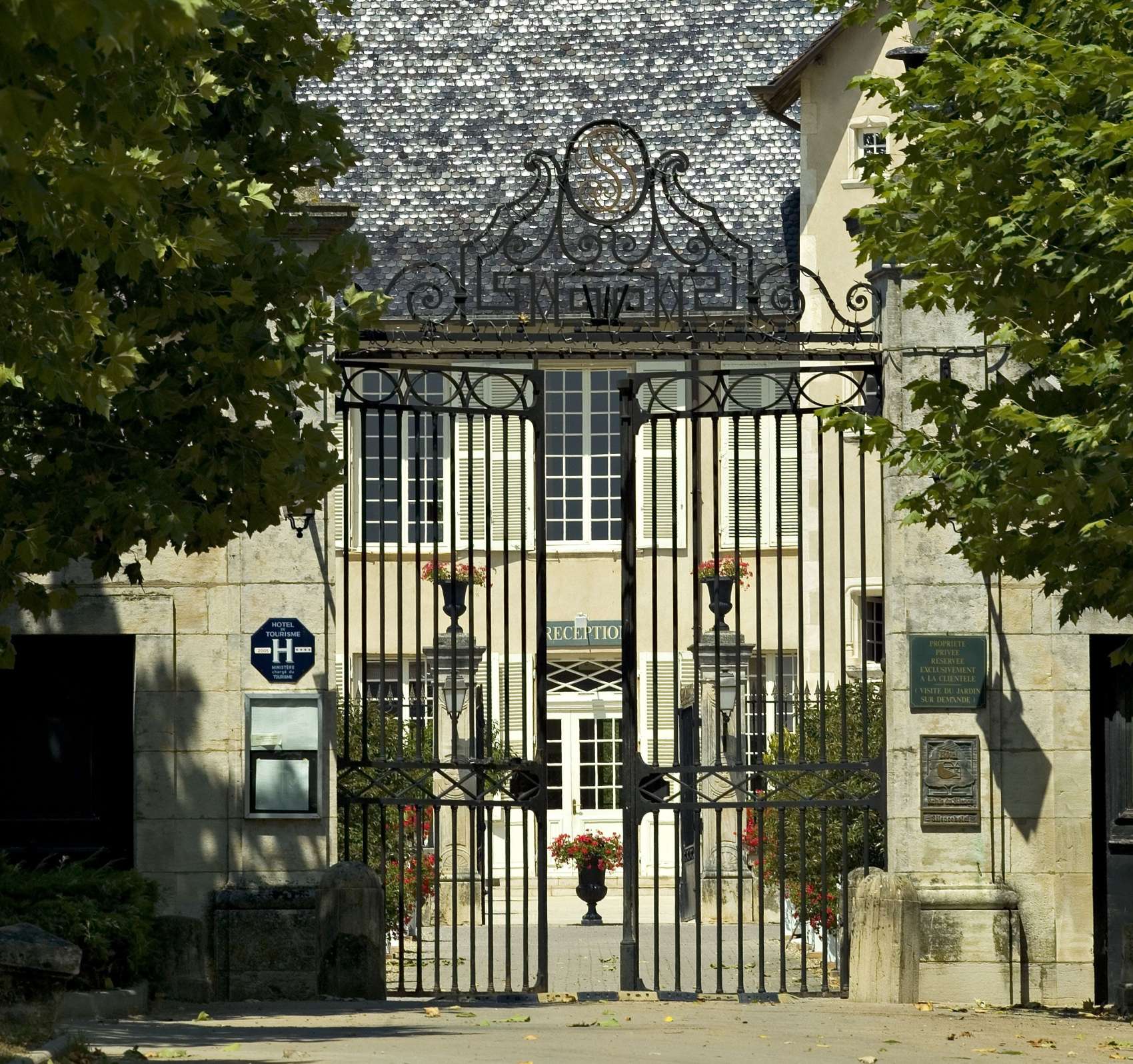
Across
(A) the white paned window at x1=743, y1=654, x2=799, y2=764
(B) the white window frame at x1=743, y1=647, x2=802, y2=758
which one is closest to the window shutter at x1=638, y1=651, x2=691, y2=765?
(B) the white window frame at x1=743, y1=647, x2=802, y2=758

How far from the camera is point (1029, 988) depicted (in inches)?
477

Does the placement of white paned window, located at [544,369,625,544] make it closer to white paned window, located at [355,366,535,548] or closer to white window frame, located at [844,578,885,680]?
white paned window, located at [355,366,535,548]

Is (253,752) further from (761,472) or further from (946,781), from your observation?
(761,472)

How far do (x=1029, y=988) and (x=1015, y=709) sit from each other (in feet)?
5.08

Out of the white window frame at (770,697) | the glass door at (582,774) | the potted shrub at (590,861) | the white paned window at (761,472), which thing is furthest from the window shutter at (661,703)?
the potted shrub at (590,861)

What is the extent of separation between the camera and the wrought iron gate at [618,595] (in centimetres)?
1230

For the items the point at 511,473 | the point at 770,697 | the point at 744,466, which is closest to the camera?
the point at 770,697

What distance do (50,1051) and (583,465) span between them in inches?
721

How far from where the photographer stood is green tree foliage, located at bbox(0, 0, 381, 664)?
8.57 meters

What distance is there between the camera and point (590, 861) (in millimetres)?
22844

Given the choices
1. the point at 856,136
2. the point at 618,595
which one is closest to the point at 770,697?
the point at 618,595

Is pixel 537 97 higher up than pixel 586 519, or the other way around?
pixel 537 97

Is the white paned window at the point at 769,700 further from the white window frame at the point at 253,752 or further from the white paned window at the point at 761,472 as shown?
the white window frame at the point at 253,752

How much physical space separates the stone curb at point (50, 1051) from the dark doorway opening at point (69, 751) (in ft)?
9.46
